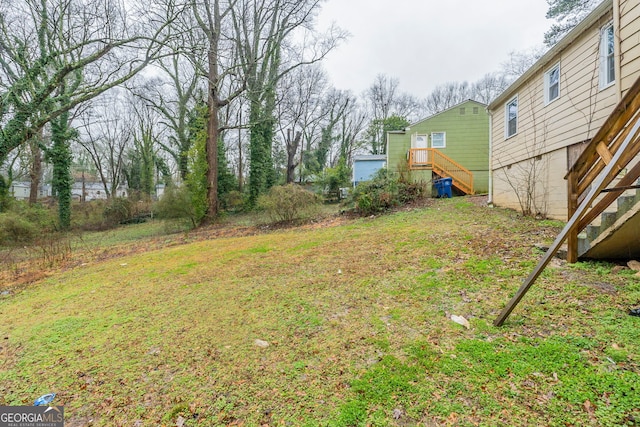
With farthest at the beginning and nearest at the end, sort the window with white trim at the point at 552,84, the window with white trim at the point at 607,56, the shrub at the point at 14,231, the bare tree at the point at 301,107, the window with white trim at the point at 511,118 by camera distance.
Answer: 1. the bare tree at the point at 301,107
2. the shrub at the point at 14,231
3. the window with white trim at the point at 511,118
4. the window with white trim at the point at 552,84
5. the window with white trim at the point at 607,56

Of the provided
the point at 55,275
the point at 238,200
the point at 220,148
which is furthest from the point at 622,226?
the point at 220,148

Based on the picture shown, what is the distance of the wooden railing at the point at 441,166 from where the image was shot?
13.1 m

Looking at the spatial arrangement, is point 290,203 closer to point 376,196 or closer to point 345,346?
point 376,196

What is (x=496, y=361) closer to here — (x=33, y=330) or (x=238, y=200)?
(x=33, y=330)

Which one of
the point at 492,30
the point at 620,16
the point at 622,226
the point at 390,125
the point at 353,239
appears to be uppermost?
the point at 492,30

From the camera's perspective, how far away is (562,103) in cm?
584

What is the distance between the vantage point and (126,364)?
93.8 inches

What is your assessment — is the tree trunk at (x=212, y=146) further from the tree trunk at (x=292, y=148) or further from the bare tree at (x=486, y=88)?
the bare tree at (x=486, y=88)

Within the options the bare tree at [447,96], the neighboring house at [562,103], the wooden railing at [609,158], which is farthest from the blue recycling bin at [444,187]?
the bare tree at [447,96]

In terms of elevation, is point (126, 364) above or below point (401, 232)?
below

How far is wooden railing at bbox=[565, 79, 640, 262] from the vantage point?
241 centimetres

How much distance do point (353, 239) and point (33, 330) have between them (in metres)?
5.43

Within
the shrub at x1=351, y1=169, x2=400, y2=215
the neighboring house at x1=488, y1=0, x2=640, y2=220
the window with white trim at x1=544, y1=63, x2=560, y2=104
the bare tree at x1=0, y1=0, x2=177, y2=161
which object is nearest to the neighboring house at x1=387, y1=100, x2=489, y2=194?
the shrub at x1=351, y1=169, x2=400, y2=215

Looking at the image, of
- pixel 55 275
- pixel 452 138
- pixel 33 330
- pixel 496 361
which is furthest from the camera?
pixel 452 138
